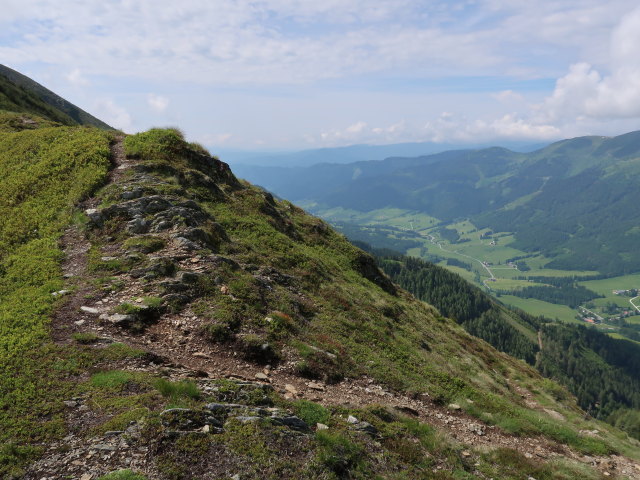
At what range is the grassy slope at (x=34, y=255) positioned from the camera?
1076 centimetres

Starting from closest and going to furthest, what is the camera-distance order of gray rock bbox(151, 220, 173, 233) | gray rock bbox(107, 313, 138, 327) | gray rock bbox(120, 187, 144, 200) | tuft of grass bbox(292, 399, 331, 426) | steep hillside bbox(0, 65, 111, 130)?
tuft of grass bbox(292, 399, 331, 426) → gray rock bbox(107, 313, 138, 327) → gray rock bbox(151, 220, 173, 233) → gray rock bbox(120, 187, 144, 200) → steep hillside bbox(0, 65, 111, 130)

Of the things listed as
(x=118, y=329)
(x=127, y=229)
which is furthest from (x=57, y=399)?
(x=127, y=229)

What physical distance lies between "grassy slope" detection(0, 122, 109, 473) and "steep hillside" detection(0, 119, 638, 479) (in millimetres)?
96

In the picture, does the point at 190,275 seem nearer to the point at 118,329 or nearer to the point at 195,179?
the point at 118,329

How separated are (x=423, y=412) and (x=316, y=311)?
8.49 metres

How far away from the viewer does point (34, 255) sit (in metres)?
19.9

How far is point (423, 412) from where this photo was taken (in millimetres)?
18250

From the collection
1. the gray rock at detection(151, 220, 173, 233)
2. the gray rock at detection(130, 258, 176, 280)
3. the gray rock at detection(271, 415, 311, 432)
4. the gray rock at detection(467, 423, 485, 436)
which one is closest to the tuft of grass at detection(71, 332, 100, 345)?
the gray rock at detection(130, 258, 176, 280)

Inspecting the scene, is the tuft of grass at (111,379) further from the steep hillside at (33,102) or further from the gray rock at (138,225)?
the steep hillside at (33,102)

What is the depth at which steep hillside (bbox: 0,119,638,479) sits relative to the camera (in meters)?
10.5

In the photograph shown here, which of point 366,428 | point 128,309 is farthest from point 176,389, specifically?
point 366,428

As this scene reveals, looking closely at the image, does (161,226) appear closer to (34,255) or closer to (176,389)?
(34,255)

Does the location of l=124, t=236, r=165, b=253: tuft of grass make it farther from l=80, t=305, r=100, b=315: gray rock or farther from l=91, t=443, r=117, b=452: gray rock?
l=91, t=443, r=117, b=452: gray rock

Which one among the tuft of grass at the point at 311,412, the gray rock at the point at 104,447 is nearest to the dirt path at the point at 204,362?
the tuft of grass at the point at 311,412
